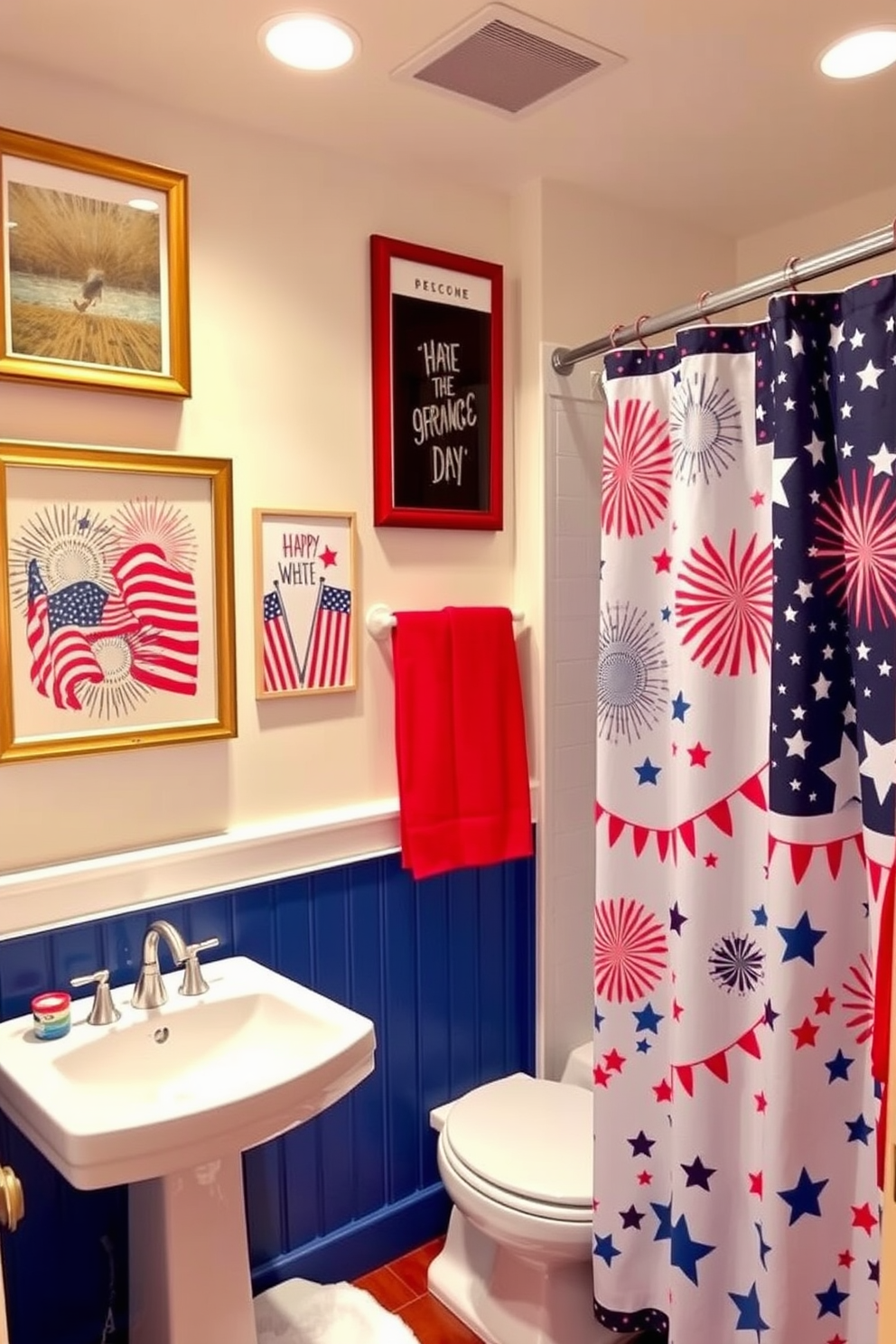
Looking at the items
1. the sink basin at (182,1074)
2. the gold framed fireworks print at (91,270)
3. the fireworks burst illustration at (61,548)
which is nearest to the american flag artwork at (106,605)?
the fireworks burst illustration at (61,548)

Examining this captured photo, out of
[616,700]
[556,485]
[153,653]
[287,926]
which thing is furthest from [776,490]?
[287,926]

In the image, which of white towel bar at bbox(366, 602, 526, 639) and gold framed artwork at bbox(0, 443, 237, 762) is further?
white towel bar at bbox(366, 602, 526, 639)

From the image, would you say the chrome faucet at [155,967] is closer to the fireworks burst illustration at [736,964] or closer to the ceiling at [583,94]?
the fireworks burst illustration at [736,964]

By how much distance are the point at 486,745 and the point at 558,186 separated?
4.06 ft

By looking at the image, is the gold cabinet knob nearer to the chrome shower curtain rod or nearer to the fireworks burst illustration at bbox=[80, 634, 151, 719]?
the fireworks burst illustration at bbox=[80, 634, 151, 719]

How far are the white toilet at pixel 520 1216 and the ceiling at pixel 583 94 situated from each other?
1950 mm

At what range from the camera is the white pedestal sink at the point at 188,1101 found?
1.46 m

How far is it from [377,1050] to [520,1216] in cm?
50

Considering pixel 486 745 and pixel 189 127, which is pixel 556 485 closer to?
pixel 486 745

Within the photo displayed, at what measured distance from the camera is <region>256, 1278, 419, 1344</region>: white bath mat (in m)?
1.97

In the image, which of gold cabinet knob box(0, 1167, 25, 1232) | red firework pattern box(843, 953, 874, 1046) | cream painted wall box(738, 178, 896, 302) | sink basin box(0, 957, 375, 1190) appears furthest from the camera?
cream painted wall box(738, 178, 896, 302)

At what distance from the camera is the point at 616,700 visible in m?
1.84

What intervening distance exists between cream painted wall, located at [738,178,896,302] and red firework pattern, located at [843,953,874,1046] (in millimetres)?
1468

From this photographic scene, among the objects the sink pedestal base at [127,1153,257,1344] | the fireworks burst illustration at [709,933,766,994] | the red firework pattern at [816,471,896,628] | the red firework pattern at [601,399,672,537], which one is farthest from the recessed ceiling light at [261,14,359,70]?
the sink pedestal base at [127,1153,257,1344]
